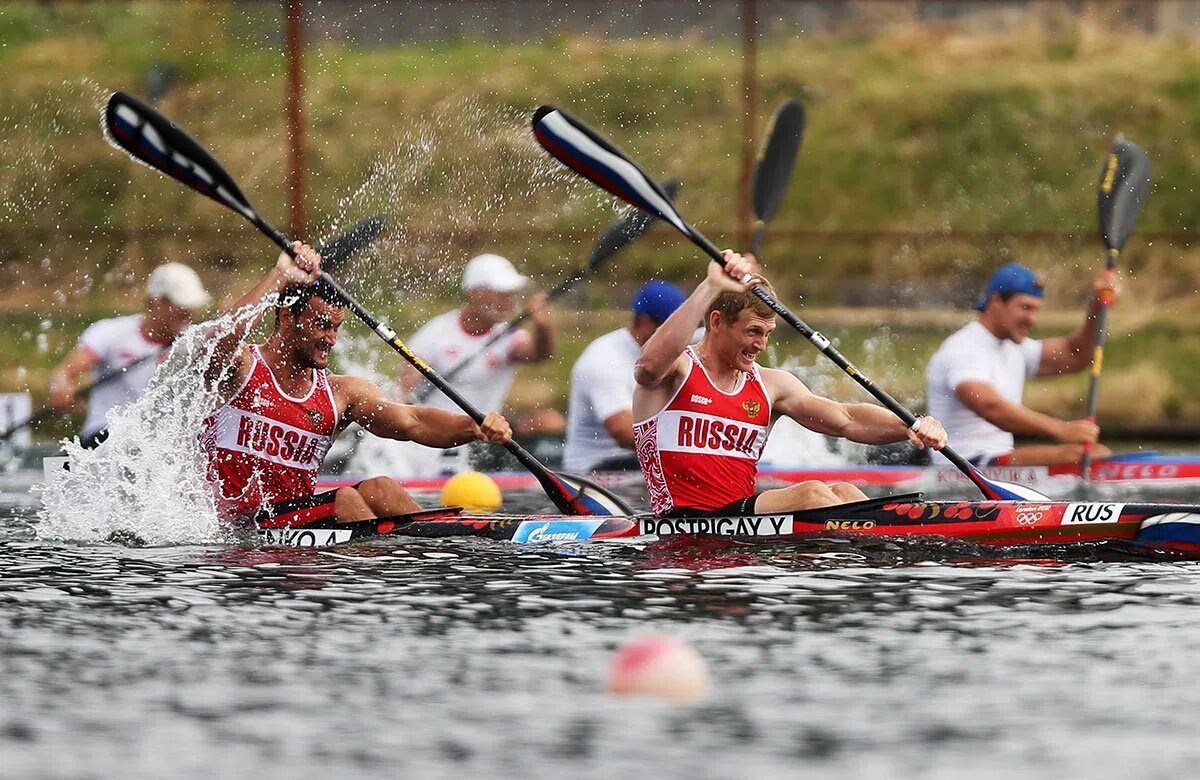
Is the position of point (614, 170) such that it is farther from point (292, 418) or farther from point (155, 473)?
point (155, 473)

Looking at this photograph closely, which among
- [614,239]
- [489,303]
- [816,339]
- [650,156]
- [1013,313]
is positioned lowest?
[816,339]

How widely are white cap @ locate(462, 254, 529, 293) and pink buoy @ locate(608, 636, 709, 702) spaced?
7276 millimetres

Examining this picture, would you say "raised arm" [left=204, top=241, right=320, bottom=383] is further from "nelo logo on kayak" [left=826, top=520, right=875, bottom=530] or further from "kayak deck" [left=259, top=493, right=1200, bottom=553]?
"nelo logo on kayak" [left=826, top=520, right=875, bottom=530]

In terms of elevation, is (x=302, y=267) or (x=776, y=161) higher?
(x=776, y=161)

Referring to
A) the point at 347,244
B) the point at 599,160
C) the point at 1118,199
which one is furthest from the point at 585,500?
the point at 1118,199

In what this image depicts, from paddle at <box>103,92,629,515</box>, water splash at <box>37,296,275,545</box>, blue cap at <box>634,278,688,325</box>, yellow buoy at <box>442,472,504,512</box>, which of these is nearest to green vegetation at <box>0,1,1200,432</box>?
yellow buoy at <box>442,472,504,512</box>

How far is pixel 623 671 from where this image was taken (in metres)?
5.76

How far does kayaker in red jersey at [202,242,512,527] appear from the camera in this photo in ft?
28.0

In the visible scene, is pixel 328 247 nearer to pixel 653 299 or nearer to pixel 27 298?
pixel 653 299

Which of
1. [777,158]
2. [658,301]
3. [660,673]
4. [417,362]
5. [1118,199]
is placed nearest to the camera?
[660,673]

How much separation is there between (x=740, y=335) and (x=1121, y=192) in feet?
16.6

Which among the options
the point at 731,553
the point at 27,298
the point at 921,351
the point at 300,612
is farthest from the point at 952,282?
the point at 300,612

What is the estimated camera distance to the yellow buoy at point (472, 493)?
1104cm

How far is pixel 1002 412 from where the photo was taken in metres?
11.7
